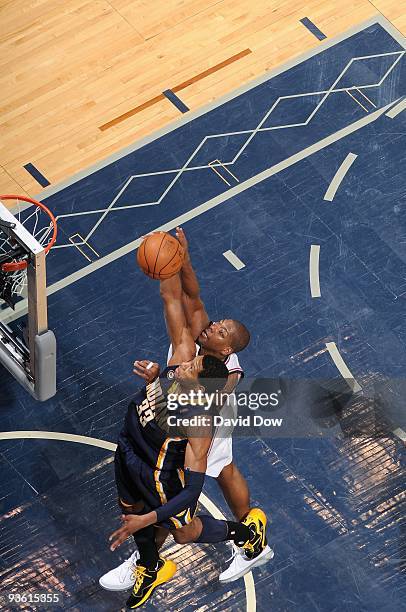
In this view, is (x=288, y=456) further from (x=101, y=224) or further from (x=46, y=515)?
(x=101, y=224)

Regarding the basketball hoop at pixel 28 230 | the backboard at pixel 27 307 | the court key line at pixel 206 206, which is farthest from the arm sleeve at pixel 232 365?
the court key line at pixel 206 206

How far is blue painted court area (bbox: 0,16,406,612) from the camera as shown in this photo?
13.6 m

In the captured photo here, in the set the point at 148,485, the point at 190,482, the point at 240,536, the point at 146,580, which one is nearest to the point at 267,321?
the point at 240,536

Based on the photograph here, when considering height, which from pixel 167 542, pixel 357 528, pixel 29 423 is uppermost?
pixel 29 423

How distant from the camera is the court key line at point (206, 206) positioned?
608 inches

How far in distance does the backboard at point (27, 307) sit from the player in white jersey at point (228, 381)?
1.44 meters

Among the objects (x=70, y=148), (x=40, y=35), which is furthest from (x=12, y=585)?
(x=40, y=35)

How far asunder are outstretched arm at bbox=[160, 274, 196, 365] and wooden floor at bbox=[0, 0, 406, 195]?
12.7 ft

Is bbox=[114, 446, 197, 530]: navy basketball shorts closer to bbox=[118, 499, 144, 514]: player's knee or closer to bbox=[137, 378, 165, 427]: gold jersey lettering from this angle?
bbox=[118, 499, 144, 514]: player's knee

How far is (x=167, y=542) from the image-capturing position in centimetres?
1374

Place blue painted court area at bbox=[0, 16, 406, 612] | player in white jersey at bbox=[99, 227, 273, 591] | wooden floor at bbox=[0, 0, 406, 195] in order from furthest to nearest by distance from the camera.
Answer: wooden floor at bbox=[0, 0, 406, 195] → blue painted court area at bbox=[0, 16, 406, 612] → player in white jersey at bbox=[99, 227, 273, 591]

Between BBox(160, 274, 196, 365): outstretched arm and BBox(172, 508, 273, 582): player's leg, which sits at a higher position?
BBox(160, 274, 196, 365): outstretched arm

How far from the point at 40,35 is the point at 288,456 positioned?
668 centimetres

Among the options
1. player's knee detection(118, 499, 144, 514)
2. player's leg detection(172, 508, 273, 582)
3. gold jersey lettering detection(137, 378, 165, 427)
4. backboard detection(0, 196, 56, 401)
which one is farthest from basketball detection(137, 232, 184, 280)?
player's leg detection(172, 508, 273, 582)
